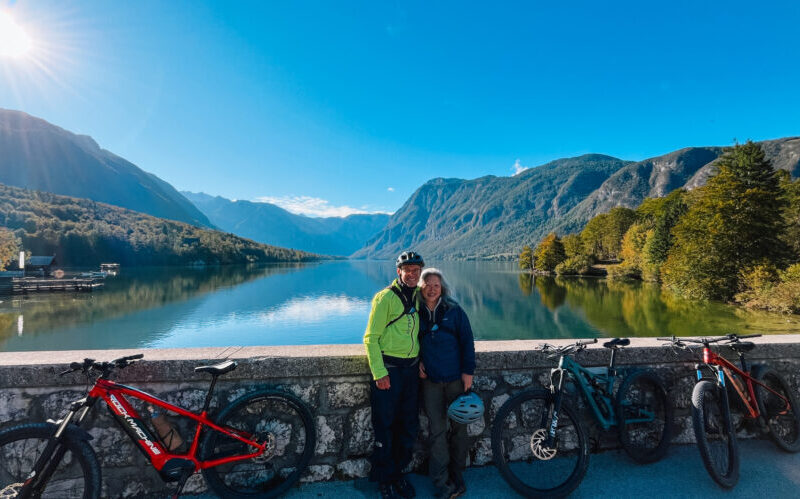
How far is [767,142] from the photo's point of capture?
16612cm

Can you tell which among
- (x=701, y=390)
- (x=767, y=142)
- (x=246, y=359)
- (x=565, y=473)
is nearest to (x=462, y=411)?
(x=565, y=473)

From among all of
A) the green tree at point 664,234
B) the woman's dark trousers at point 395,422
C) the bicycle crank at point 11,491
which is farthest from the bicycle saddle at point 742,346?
the green tree at point 664,234

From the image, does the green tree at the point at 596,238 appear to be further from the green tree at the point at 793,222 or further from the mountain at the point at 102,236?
the mountain at the point at 102,236

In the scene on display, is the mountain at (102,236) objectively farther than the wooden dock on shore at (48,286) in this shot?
Yes

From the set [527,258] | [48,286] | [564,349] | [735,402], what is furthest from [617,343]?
[527,258]

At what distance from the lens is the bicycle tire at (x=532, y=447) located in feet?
9.48

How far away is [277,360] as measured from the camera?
305cm

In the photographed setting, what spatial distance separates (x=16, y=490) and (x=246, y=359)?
1.54m

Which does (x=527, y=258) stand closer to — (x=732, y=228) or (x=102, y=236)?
(x=732, y=228)

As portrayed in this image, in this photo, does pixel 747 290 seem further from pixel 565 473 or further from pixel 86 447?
pixel 86 447

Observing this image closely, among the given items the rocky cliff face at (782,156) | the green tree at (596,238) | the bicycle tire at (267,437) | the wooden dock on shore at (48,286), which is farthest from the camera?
the rocky cliff face at (782,156)

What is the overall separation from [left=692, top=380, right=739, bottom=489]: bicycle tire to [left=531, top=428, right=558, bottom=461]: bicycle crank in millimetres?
1177

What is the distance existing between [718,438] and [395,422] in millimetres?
3247

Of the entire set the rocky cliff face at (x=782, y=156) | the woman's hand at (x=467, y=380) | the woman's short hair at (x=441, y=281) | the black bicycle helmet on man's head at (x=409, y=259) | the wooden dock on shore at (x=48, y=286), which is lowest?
the wooden dock on shore at (x=48, y=286)
